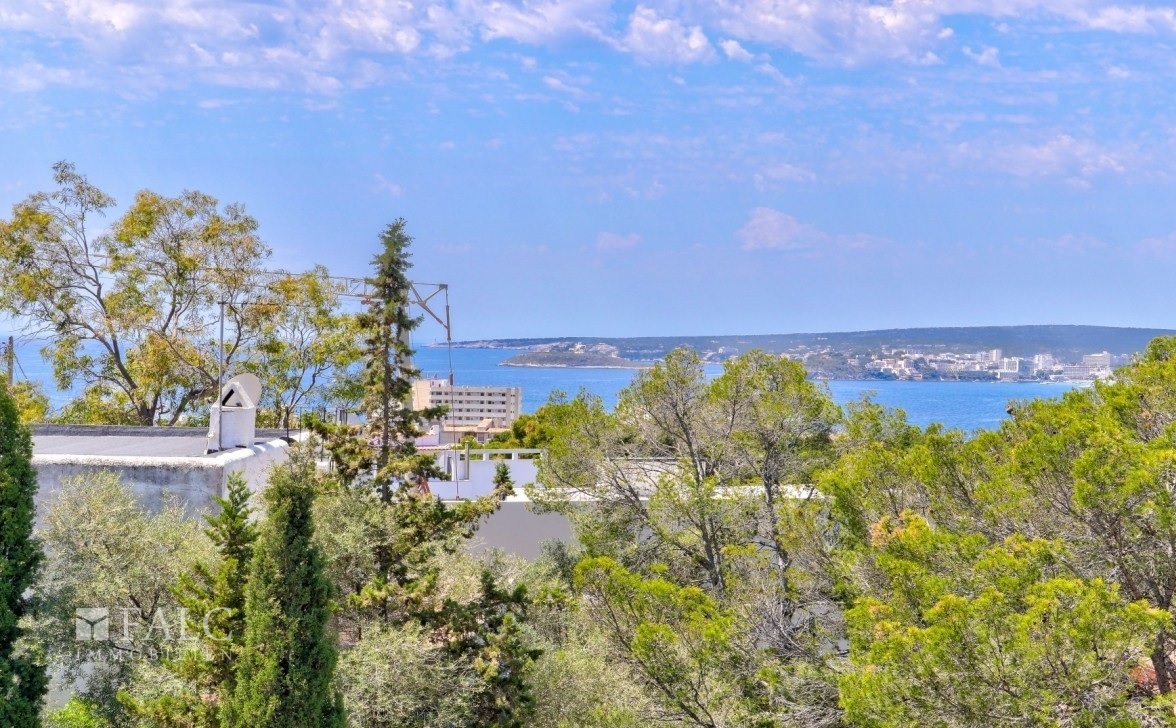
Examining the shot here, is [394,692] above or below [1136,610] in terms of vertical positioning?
below

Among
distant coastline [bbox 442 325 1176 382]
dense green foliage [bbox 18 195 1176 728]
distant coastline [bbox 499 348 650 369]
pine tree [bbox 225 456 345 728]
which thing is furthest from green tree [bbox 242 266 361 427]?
distant coastline [bbox 499 348 650 369]

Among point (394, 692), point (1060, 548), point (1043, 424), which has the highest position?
point (1043, 424)

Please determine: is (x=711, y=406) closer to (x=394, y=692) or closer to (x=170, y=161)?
(x=394, y=692)

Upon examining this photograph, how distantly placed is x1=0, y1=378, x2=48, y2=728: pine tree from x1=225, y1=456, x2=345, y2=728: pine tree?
191 centimetres

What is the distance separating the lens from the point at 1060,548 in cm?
592

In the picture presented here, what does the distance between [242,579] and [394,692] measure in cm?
164

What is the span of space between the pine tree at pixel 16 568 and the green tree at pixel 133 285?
1176 centimetres

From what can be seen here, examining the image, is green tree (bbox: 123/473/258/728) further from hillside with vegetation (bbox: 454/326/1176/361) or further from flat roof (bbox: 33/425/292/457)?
hillside with vegetation (bbox: 454/326/1176/361)

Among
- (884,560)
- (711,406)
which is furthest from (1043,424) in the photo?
(711,406)

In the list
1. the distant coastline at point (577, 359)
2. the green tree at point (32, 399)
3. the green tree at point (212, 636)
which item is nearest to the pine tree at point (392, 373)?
the green tree at point (212, 636)

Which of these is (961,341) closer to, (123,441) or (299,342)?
(299,342)

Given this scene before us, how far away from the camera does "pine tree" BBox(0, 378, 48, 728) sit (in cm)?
648
